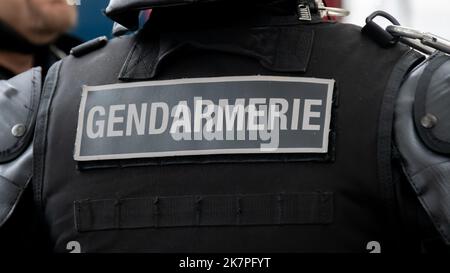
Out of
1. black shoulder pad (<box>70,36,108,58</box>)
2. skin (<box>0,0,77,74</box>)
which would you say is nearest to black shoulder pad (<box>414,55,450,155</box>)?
black shoulder pad (<box>70,36,108,58</box>)

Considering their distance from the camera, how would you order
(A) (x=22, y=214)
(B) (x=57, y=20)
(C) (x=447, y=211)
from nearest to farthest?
(C) (x=447, y=211) < (A) (x=22, y=214) < (B) (x=57, y=20)

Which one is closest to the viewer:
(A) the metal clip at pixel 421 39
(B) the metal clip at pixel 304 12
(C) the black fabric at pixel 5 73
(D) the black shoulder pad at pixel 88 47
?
(A) the metal clip at pixel 421 39

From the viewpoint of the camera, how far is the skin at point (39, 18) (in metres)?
2.82

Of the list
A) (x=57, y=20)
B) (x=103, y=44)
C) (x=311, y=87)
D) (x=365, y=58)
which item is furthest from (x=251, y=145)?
(x=57, y=20)

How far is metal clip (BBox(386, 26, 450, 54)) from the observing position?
174 cm

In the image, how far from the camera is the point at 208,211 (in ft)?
5.72

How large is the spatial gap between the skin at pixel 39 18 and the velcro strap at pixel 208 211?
1.13m

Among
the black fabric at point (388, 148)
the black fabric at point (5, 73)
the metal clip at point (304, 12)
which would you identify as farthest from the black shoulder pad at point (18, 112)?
the black fabric at point (5, 73)

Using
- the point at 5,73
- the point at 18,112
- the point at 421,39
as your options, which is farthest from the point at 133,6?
the point at 5,73

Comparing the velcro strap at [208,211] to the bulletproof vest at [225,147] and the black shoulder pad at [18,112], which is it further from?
the black shoulder pad at [18,112]

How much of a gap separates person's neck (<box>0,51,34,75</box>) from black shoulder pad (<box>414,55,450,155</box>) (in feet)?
5.24

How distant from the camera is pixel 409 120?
1688 millimetres
